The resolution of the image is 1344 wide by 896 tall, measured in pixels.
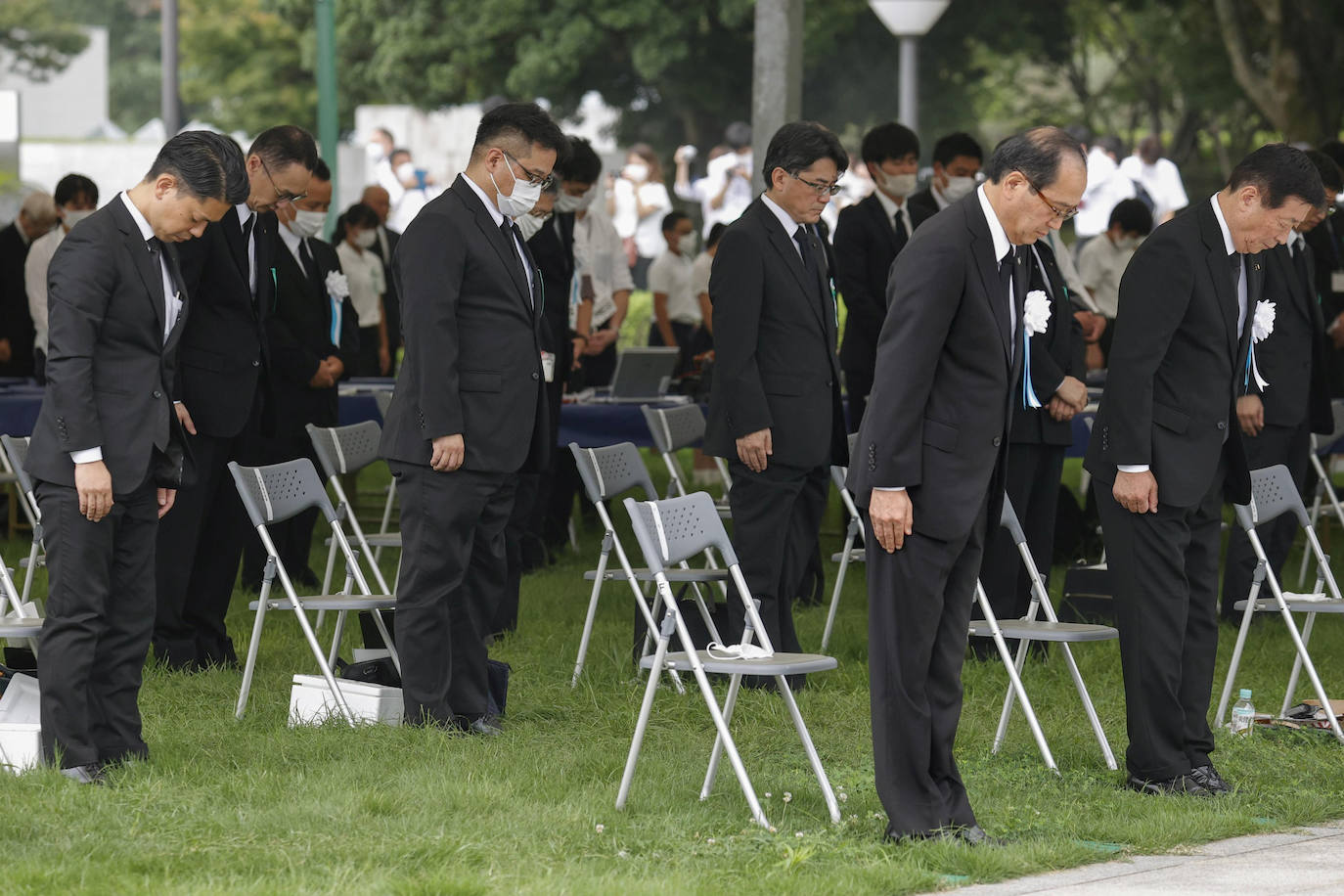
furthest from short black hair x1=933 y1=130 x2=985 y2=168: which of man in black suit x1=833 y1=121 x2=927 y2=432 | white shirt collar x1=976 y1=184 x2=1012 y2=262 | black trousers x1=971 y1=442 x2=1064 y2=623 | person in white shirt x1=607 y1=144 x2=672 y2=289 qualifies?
person in white shirt x1=607 y1=144 x2=672 y2=289

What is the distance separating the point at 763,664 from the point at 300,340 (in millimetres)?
4153

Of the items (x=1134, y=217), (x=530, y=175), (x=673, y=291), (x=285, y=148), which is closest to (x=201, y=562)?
(x=285, y=148)

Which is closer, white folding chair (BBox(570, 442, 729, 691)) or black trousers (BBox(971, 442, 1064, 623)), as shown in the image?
white folding chair (BBox(570, 442, 729, 691))

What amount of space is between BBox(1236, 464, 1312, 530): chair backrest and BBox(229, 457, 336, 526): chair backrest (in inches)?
127

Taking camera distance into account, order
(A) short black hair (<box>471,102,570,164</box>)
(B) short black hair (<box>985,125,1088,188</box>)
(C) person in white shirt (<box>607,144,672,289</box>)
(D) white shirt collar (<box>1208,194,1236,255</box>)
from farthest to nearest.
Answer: (C) person in white shirt (<box>607,144,672,289</box>) → (A) short black hair (<box>471,102,570,164</box>) → (D) white shirt collar (<box>1208,194,1236,255</box>) → (B) short black hair (<box>985,125,1088,188</box>)

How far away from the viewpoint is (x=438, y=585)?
20.9 ft

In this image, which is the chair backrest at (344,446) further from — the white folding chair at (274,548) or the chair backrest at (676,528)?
the chair backrest at (676,528)

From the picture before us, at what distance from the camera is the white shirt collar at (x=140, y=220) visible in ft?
18.5

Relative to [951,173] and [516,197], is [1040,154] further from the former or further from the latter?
[951,173]

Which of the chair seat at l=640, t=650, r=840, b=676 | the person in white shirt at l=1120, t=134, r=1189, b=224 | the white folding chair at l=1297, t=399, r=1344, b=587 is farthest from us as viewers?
the person in white shirt at l=1120, t=134, r=1189, b=224

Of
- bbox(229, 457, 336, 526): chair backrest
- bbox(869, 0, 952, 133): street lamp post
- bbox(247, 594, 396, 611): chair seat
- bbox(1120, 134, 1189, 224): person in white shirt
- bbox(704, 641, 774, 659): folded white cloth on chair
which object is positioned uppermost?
bbox(869, 0, 952, 133): street lamp post

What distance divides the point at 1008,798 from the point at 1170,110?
29545 millimetres

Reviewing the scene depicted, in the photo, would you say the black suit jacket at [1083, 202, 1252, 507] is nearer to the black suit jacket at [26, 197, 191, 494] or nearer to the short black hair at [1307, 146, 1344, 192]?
the black suit jacket at [26, 197, 191, 494]

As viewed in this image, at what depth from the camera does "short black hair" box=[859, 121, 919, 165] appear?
29.2 feet
